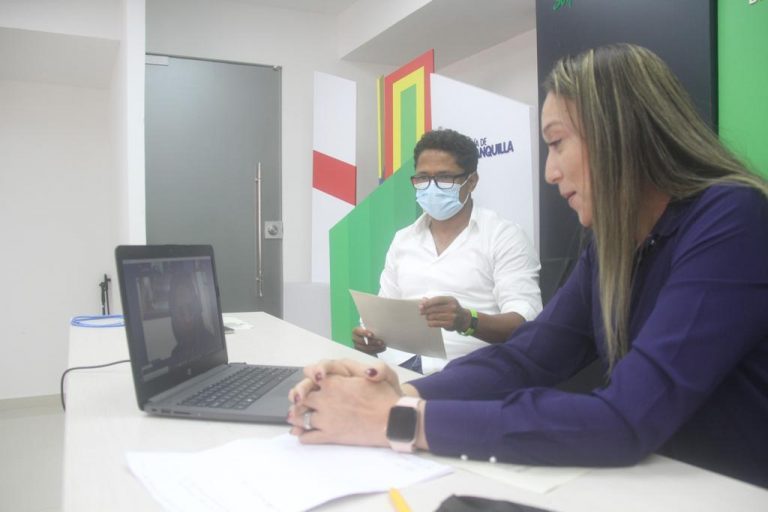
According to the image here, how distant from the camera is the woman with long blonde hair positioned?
743 millimetres

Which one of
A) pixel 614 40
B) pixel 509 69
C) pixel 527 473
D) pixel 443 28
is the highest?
pixel 443 28

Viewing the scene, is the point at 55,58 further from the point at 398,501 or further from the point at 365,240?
the point at 398,501

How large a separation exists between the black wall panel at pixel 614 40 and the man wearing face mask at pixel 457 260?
0.15 m

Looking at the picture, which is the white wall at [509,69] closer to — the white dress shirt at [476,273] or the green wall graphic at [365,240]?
the green wall graphic at [365,240]

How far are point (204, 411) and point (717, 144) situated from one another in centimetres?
92

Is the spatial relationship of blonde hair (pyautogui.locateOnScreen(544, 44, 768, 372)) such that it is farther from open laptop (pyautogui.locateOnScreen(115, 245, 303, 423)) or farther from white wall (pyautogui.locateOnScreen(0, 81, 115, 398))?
white wall (pyautogui.locateOnScreen(0, 81, 115, 398))

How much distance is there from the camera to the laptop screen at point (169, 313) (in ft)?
3.17

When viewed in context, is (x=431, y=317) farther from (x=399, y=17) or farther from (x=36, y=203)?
(x=36, y=203)

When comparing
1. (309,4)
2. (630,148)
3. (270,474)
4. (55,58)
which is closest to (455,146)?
(630,148)

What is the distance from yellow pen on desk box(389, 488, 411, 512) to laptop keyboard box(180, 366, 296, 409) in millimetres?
397

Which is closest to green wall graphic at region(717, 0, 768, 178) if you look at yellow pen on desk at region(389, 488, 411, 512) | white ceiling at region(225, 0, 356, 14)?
yellow pen on desk at region(389, 488, 411, 512)

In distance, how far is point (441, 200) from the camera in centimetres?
217

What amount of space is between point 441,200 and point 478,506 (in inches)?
64.8

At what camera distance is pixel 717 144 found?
0.95 meters
